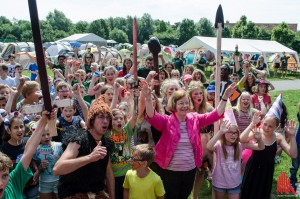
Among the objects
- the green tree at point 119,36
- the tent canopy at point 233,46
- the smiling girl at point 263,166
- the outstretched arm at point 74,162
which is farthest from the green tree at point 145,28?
the outstretched arm at point 74,162

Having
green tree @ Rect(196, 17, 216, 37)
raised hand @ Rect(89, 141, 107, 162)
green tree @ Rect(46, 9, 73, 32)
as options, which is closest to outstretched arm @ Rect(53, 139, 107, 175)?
raised hand @ Rect(89, 141, 107, 162)

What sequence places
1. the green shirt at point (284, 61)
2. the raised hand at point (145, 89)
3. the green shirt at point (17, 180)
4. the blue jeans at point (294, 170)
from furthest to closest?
the green shirt at point (284, 61)
the blue jeans at point (294, 170)
the raised hand at point (145, 89)
the green shirt at point (17, 180)

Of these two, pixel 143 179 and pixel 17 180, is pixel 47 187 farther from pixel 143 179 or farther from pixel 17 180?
pixel 17 180

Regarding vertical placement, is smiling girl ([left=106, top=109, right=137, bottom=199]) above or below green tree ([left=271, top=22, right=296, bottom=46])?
below

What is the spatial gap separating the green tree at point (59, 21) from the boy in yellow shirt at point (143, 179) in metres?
111

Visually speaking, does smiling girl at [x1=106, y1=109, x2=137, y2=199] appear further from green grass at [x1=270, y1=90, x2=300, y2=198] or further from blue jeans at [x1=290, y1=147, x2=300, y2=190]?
blue jeans at [x1=290, y1=147, x2=300, y2=190]

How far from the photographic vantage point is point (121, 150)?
12.0ft

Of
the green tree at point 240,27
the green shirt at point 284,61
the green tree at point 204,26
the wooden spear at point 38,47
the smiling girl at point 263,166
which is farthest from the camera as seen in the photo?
the green tree at point 204,26

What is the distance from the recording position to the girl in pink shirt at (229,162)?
395cm

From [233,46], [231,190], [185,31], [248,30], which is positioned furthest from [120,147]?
[185,31]

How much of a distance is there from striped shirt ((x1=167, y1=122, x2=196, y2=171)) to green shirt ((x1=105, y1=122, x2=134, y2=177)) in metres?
0.52

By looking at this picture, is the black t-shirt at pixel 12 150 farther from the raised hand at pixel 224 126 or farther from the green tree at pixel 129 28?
the green tree at pixel 129 28

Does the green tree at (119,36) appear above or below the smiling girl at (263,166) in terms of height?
above

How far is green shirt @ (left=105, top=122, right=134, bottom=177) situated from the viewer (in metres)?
3.62
